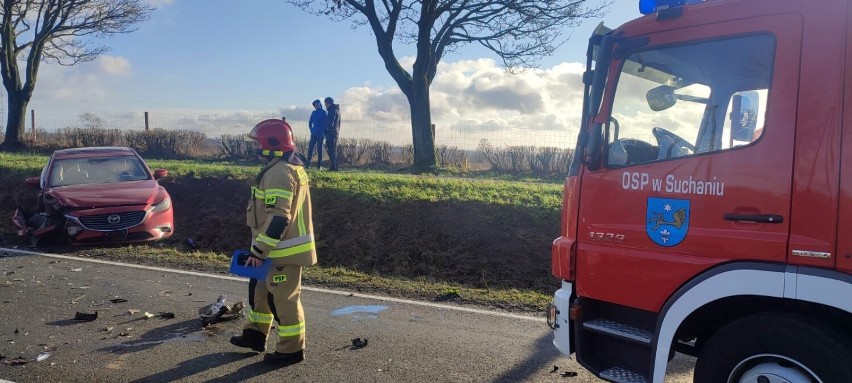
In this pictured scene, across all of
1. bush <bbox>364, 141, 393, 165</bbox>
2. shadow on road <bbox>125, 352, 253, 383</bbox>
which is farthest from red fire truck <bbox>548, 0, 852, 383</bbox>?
bush <bbox>364, 141, 393, 165</bbox>

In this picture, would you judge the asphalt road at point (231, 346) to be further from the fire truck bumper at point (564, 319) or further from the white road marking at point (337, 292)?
the fire truck bumper at point (564, 319)

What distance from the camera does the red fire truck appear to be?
3.17 metres

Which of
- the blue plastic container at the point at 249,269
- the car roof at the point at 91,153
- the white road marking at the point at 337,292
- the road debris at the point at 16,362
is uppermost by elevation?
the car roof at the point at 91,153

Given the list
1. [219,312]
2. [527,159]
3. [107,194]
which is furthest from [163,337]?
[527,159]

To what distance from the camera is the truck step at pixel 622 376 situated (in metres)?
3.81

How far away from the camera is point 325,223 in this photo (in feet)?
36.4

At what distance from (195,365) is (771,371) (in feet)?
12.7

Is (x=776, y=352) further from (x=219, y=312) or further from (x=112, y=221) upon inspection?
(x=112, y=221)

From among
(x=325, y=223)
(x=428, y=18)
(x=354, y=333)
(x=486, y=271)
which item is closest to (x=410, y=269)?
(x=486, y=271)

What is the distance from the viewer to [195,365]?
490 centimetres

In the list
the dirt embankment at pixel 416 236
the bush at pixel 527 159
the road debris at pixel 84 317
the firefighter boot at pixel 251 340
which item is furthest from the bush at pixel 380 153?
the firefighter boot at pixel 251 340

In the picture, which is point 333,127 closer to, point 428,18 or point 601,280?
point 428,18

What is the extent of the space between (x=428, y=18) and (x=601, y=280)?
15.6 meters

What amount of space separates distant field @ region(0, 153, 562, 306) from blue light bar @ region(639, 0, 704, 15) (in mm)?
3927
